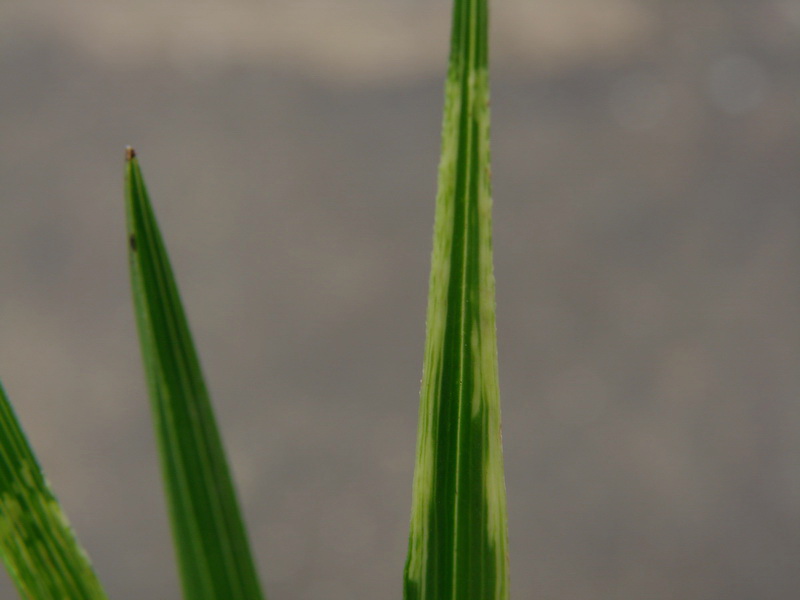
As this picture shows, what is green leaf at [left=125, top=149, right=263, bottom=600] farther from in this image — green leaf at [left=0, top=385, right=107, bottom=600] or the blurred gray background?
the blurred gray background

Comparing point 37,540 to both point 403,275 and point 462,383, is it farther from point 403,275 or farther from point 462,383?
point 403,275

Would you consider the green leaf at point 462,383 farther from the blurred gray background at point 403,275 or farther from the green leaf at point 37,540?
the blurred gray background at point 403,275

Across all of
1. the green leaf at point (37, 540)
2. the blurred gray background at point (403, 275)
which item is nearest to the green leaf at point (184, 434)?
the green leaf at point (37, 540)

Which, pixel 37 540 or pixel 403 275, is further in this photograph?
pixel 403 275

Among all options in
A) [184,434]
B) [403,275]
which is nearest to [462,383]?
[184,434]

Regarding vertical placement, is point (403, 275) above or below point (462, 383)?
above

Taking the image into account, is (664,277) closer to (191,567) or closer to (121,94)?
(121,94)
